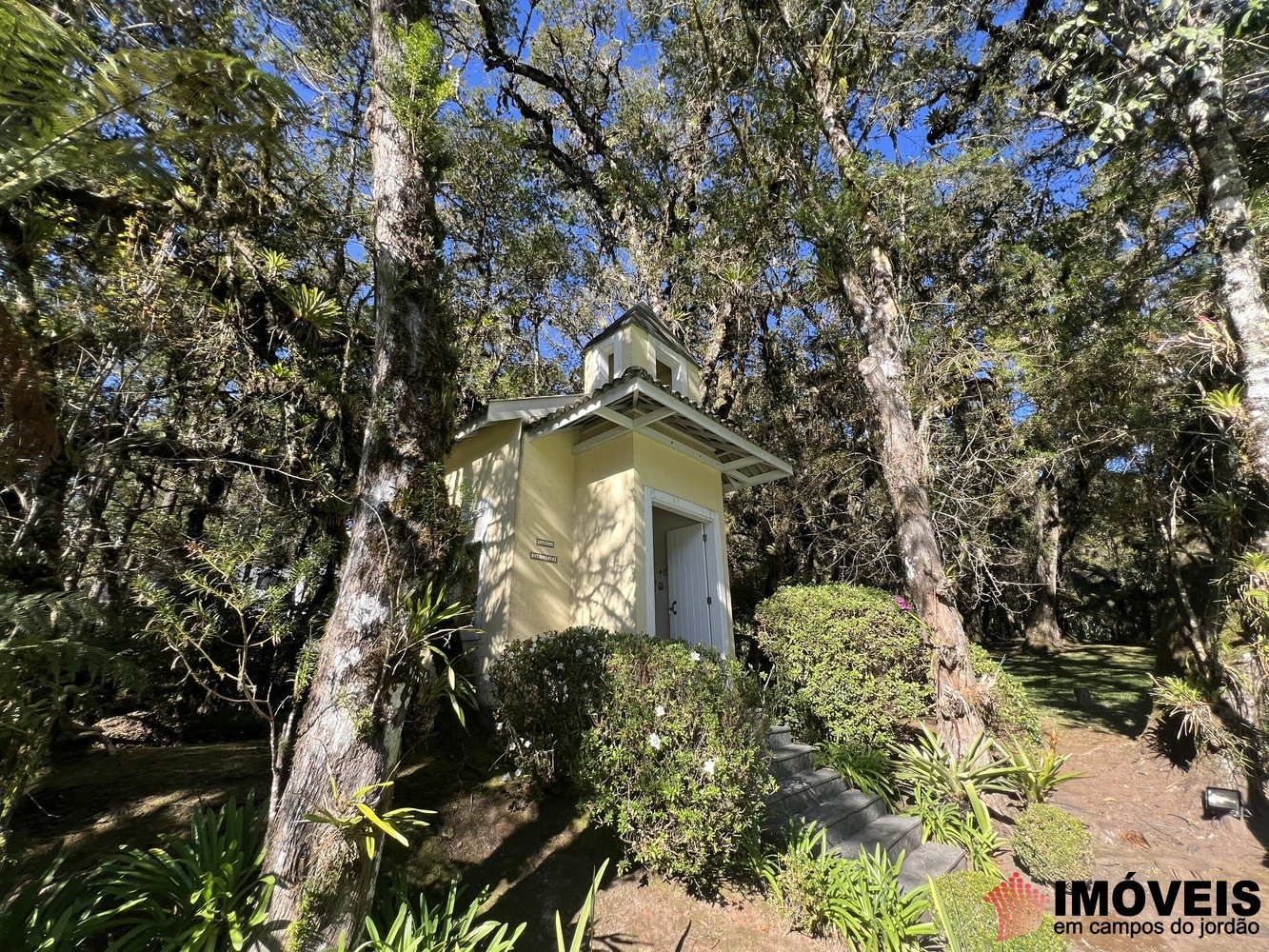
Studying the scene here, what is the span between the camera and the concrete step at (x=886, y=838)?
15.0 ft

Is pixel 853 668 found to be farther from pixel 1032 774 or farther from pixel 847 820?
pixel 1032 774

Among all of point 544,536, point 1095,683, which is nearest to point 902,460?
point 544,536

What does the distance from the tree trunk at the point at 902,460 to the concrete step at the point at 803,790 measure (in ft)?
4.89

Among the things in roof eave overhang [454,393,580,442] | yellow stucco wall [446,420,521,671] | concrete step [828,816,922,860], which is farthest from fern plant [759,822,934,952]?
roof eave overhang [454,393,580,442]

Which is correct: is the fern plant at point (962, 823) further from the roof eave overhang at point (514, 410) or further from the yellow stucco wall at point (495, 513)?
the roof eave overhang at point (514, 410)

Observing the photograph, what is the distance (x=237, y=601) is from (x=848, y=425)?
12692mm

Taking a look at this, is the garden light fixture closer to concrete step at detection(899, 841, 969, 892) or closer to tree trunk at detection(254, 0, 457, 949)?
concrete step at detection(899, 841, 969, 892)

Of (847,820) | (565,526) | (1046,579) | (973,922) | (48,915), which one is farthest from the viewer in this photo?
(1046,579)

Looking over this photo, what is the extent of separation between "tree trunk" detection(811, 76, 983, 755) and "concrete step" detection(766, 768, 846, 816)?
1491 mm

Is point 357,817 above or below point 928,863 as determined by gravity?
above

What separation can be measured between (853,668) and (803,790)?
67.2 inches

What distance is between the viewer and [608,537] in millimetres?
7121

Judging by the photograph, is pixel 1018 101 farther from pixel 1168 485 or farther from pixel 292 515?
pixel 292 515

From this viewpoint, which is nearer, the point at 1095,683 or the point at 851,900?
the point at 851,900
